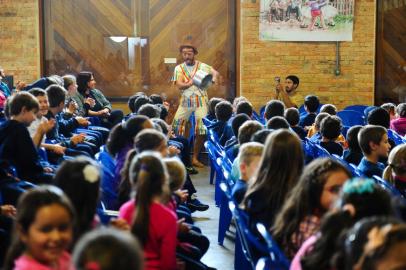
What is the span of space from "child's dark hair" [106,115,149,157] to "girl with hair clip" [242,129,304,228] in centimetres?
166

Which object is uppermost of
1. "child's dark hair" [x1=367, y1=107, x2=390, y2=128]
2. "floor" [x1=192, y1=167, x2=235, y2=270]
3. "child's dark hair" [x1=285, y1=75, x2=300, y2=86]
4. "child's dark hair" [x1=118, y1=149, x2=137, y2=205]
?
"child's dark hair" [x1=285, y1=75, x2=300, y2=86]

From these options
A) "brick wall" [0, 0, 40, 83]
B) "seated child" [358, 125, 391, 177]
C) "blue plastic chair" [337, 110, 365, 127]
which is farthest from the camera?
"brick wall" [0, 0, 40, 83]

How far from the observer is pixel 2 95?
8.09m

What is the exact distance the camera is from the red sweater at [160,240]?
3398mm

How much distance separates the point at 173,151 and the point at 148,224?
2.65 meters

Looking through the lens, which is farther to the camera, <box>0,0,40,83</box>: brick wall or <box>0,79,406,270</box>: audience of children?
<box>0,0,40,83</box>: brick wall

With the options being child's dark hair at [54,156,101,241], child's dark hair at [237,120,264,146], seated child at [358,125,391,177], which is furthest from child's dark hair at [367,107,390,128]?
child's dark hair at [54,156,101,241]

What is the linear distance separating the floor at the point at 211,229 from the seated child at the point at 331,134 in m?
1.13

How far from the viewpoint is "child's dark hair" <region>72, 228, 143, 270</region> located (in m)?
1.83

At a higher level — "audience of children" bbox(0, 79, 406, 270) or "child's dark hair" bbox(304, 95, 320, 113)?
"child's dark hair" bbox(304, 95, 320, 113)

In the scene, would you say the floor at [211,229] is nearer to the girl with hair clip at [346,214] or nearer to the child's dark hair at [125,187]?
the child's dark hair at [125,187]

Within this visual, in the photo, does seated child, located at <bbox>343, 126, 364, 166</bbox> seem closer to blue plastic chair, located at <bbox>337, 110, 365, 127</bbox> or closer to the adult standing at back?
blue plastic chair, located at <bbox>337, 110, 365, 127</bbox>

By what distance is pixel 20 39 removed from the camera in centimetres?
1196

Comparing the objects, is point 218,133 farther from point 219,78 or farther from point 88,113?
point 219,78
